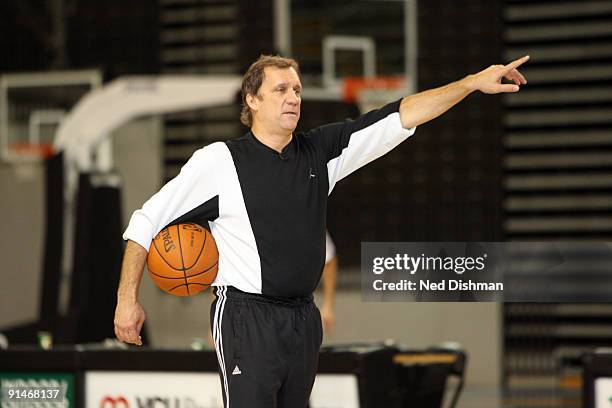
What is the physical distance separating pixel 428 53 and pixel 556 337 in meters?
3.40

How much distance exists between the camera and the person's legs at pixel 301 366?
346 cm

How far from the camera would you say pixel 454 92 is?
3.57 m

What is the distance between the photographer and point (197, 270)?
370 cm

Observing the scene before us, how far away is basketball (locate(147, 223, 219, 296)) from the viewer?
370 cm

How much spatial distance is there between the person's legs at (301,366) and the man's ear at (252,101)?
0.73 metres

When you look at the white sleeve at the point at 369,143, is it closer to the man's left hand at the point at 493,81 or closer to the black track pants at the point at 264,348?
the man's left hand at the point at 493,81

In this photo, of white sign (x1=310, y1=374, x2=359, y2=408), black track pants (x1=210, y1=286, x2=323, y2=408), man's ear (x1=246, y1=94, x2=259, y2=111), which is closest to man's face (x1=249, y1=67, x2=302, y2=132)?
man's ear (x1=246, y1=94, x2=259, y2=111)

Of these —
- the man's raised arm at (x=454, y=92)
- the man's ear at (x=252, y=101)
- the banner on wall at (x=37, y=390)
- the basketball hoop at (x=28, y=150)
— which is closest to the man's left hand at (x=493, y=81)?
the man's raised arm at (x=454, y=92)

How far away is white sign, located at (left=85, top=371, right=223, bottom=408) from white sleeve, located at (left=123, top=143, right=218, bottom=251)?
2.00 meters

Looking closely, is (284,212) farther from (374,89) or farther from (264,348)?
(374,89)

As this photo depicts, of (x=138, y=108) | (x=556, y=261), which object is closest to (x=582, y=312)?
(x=138, y=108)

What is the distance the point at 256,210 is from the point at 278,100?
1.29ft

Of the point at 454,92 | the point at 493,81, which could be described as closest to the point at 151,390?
the point at 454,92

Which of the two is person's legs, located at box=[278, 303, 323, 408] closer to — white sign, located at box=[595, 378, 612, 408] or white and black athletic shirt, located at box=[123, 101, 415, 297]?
white and black athletic shirt, located at box=[123, 101, 415, 297]
